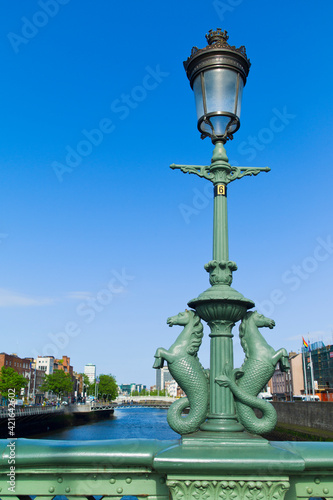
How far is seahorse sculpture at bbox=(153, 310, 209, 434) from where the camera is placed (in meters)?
3.35

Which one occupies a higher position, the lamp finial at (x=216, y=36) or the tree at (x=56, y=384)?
the lamp finial at (x=216, y=36)

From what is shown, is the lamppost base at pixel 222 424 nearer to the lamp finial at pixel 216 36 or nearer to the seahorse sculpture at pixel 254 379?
the seahorse sculpture at pixel 254 379

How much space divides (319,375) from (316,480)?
85.5 meters

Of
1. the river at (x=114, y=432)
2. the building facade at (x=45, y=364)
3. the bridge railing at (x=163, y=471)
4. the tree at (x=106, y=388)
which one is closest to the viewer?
the bridge railing at (x=163, y=471)

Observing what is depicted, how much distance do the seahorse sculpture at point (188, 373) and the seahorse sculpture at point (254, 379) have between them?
0.20 metres

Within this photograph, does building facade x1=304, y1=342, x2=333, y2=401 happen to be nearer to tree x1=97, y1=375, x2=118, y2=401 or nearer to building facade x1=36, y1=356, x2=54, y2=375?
building facade x1=36, y1=356, x2=54, y2=375

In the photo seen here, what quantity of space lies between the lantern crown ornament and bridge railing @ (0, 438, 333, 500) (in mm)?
2949

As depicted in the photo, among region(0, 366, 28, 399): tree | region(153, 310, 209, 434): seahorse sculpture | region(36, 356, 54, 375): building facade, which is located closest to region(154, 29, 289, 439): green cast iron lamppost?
region(153, 310, 209, 434): seahorse sculpture

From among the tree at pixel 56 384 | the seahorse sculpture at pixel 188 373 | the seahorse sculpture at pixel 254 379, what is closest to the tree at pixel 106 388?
the tree at pixel 56 384

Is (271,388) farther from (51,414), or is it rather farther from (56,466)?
(56,466)

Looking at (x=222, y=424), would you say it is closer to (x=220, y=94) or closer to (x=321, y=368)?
(x=220, y=94)

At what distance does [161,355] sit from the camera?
3451mm


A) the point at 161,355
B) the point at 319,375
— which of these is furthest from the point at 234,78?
the point at 319,375

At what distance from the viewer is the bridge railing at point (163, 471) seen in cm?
279
